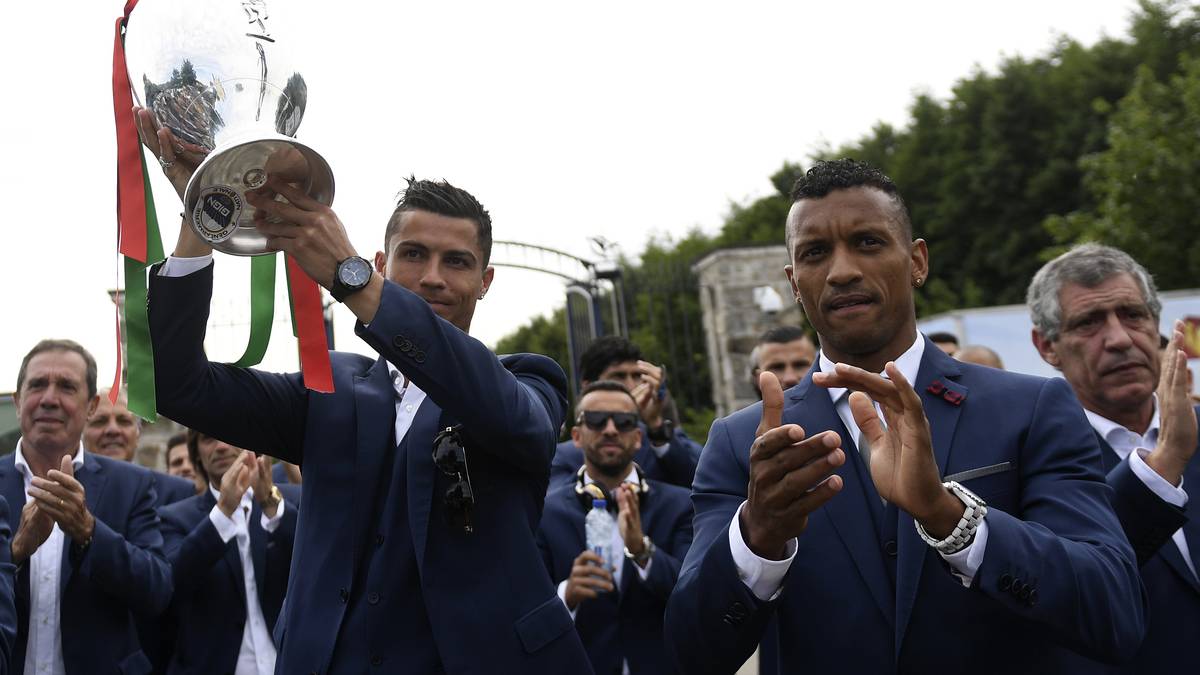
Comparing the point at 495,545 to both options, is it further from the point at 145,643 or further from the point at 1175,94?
the point at 1175,94

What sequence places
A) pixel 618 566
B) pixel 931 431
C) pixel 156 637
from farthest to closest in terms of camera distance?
pixel 156 637 < pixel 618 566 < pixel 931 431

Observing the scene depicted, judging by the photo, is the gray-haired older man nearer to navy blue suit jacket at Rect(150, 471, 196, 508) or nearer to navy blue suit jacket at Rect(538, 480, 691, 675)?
navy blue suit jacket at Rect(538, 480, 691, 675)

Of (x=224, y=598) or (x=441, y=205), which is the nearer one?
(x=441, y=205)

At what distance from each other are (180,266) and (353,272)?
0.55 meters

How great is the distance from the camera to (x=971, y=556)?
2076mm

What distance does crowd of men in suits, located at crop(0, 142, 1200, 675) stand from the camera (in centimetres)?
215

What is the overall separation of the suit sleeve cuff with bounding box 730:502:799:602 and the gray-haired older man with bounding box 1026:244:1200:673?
1.35m

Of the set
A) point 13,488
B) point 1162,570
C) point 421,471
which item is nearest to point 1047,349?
point 1162,570

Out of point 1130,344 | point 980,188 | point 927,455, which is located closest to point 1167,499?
point 1130,344

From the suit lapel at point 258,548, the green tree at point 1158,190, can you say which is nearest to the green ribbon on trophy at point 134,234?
the suit lapel at point 258,548

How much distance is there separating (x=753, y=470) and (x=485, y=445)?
827 millimetres

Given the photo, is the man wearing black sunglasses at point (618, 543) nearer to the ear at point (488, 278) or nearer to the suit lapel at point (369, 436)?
the ear at point (488, 278)

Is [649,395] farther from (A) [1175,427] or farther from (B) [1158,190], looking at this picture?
(B) [1158,190]

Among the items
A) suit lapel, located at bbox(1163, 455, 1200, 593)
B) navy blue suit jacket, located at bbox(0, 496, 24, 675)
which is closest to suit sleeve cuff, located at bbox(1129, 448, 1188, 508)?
suit lapel, located at bbox(1163, 455, 1200, 593)
